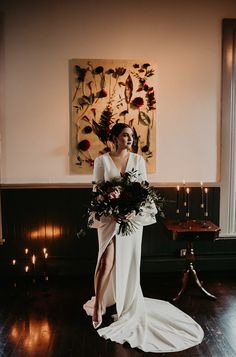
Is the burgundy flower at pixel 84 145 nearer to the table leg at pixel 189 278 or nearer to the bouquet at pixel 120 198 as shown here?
the bouquet at pixel 120 198

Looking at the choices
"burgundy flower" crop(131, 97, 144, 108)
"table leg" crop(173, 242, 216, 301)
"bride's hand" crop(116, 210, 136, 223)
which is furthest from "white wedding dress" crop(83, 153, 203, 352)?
"burgundy flower" crop(131, 97, 144, 108)

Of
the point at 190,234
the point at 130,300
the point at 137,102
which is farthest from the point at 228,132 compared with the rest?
the point at 130,300

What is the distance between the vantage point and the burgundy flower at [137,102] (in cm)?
416

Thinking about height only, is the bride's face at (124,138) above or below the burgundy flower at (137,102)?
below

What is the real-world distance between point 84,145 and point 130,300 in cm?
181

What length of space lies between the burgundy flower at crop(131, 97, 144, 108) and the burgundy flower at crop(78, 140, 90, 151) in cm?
70

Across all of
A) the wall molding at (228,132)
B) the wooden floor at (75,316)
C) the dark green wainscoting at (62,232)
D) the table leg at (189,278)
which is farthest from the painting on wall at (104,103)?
the wooden floor at (75,316)

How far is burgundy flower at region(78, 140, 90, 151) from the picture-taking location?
4148mm

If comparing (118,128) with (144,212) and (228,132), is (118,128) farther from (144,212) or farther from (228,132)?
(228,132)

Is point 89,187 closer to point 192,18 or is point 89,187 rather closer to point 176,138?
point 176,138

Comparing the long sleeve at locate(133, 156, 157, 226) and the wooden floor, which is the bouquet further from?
the wooden floor

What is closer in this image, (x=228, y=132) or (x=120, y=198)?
(x=120, y=198)

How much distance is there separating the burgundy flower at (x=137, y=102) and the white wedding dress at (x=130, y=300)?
1.05 meters

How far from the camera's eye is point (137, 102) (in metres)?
4.16
